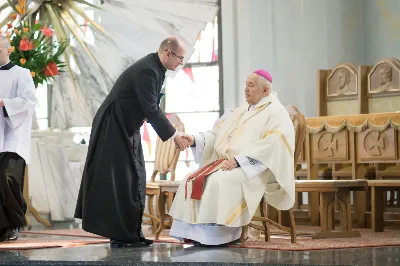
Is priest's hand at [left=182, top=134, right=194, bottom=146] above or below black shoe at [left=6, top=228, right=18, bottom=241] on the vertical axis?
above

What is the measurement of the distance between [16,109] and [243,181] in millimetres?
2052

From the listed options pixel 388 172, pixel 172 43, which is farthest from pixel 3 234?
pixel 388 172

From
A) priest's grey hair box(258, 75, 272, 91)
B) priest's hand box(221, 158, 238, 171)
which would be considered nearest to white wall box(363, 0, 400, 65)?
priest's grey hair box(258, 75, 272, 91)

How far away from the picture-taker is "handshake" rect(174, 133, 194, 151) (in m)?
6.62

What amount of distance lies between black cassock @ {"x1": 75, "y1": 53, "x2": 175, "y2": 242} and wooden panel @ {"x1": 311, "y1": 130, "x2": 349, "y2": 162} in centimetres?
314

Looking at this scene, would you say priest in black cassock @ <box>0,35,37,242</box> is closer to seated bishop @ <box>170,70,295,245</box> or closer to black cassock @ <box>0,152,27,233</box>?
black cassock @ <box>0,152,27,233</box>

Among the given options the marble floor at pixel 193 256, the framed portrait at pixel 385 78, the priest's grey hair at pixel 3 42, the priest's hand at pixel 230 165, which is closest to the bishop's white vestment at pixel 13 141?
the priest's grey hair at pixel 3 42

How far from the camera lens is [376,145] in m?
8.79

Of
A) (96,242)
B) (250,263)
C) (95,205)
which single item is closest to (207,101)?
(96,242)

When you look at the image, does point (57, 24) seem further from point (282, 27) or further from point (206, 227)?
point (206, 227)

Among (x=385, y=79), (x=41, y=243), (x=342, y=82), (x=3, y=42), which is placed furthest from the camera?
(x=342, y=82)

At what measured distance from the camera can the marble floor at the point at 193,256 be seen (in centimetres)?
533

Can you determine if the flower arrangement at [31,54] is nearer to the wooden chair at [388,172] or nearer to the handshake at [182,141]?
the handshake at [182,141]

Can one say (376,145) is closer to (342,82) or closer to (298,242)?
(342,82)
